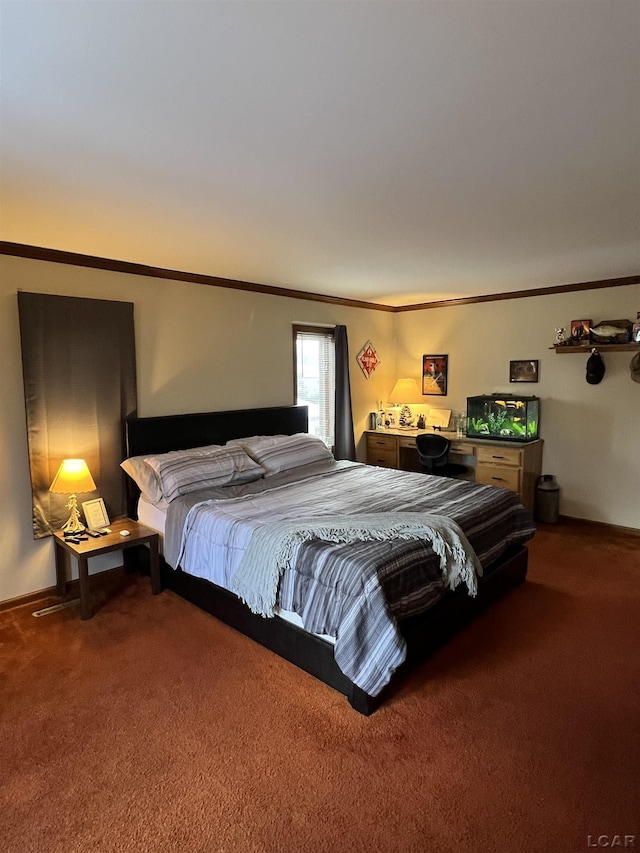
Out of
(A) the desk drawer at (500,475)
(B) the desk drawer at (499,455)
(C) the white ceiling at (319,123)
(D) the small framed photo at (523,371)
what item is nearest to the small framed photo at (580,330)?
(D) the small framed photo at (523,371)

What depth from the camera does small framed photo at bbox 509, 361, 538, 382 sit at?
191 inches

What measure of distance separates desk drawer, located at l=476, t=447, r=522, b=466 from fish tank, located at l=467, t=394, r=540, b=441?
0.88 ft

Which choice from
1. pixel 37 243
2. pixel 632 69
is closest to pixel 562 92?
pixel 632 69

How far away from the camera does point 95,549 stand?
2.96 metres

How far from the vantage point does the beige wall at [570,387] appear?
14.2 feet

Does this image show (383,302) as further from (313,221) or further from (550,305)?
(313,221)

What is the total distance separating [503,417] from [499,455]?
0.59 m

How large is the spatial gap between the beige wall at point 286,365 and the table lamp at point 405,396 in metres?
0.21

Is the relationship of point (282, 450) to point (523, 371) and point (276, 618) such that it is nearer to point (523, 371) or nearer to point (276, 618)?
point (276, 618)

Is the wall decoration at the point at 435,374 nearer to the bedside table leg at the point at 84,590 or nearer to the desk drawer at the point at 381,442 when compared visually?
the desk drawer at the point at 381,442

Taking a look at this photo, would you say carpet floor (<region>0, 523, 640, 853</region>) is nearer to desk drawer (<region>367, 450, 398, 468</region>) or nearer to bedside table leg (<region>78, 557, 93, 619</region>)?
bedside table leg (<region>78, 557, 93, 619</region>)

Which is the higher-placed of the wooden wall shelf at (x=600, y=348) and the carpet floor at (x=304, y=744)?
the wooden wall shelf at (x=600, y=348)

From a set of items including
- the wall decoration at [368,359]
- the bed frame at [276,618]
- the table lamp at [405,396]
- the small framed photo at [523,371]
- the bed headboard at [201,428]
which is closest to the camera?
the bed frame at [276,618]

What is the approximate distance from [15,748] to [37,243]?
106 inches
